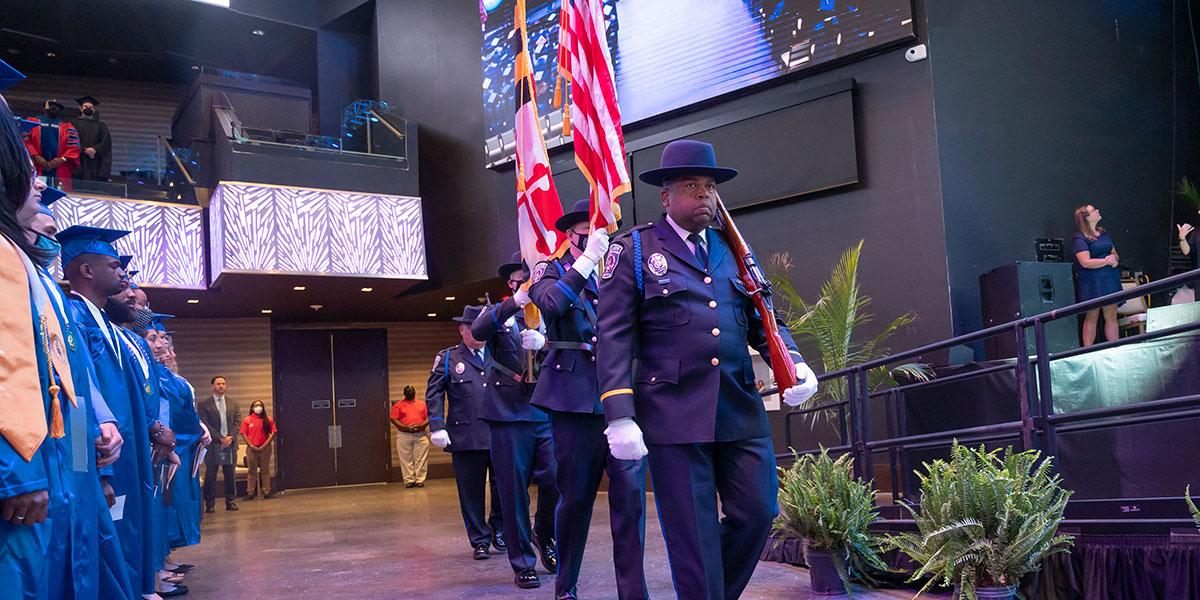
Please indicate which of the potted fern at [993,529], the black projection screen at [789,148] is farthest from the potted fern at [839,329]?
the potted fern at [993,529]

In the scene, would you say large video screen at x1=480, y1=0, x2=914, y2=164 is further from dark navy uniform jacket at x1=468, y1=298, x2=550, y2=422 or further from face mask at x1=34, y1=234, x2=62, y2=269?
face mask at x1=34, y1=234, x2=62, y2=269

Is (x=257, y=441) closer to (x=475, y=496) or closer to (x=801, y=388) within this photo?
(x=475, y=496)

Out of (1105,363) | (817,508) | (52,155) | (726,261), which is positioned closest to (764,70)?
(1105,363)

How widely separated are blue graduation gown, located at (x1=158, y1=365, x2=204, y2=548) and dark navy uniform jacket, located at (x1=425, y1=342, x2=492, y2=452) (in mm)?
1900

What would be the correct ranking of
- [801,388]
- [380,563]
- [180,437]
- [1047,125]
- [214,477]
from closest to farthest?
[801,388] → [180,437] → [380,563] → [1047,125] → [214,477]

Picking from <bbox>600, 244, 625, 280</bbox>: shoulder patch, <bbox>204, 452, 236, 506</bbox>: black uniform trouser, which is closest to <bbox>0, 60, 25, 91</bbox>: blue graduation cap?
<bbox>600, 244, 625, 280</bbox>: shoulder patch

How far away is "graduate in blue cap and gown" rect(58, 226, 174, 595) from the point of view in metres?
4.14

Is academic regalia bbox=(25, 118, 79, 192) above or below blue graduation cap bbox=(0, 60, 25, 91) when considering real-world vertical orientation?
above

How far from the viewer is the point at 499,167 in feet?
48.4

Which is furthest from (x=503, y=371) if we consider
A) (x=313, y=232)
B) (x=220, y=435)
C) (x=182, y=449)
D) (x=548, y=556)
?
(x=220, y=435)

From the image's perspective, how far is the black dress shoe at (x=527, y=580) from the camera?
5629 millimetres

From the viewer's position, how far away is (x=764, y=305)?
12.2 ft

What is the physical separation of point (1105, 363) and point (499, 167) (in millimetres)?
9516

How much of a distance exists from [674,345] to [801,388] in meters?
0.52
